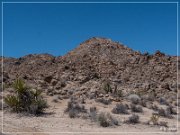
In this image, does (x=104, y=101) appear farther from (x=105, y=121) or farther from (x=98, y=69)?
(x=98, y=69)

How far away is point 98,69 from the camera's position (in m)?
34.1

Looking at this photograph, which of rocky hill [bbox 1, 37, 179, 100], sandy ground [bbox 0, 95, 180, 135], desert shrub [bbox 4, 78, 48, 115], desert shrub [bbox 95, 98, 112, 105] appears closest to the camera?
sandy ground [bbox 0, 95, 180, 135]

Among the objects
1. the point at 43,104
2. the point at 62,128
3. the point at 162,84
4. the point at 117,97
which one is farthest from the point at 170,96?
the point at 62,128

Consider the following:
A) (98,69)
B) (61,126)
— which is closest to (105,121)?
(61,126)

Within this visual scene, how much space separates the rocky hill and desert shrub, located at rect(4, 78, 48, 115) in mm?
8953

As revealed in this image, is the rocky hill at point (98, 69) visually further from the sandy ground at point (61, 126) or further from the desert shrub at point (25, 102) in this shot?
the sandy ground at point (61, 126)

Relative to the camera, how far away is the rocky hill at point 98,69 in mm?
30000

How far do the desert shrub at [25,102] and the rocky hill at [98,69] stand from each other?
8.95 metres

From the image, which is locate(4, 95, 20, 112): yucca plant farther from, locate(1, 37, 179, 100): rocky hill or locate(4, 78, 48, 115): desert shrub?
locate(1, 37, 179, 100): rocky hill

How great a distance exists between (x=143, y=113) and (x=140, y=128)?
4.65m

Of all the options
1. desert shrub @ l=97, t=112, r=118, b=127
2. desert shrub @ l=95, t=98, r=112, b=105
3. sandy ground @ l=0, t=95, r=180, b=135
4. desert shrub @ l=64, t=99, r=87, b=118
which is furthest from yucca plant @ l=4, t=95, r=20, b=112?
desert shrub @ l=95, t=98, r=112, b=105

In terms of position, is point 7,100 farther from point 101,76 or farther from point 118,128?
point 101,76

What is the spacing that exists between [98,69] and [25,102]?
54.9 ft

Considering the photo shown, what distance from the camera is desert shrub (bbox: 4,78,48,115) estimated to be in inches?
678
